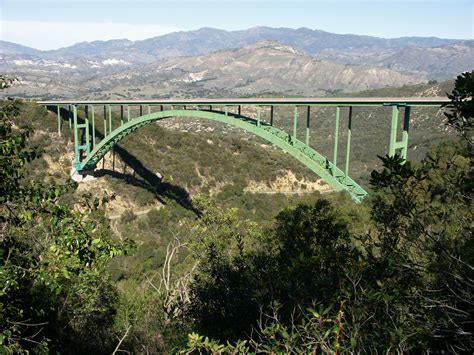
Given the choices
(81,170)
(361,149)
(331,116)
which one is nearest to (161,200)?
(81,170)

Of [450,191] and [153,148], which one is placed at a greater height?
[450,191]

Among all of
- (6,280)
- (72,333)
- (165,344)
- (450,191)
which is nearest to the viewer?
(6,280)

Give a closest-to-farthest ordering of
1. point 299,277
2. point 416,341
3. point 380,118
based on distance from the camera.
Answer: point 416,341, point 299,277, point 380,118

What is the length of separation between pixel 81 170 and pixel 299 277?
105 ft

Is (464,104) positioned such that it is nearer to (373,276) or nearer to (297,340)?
(373,276)

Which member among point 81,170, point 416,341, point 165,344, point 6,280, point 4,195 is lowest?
point 81,170

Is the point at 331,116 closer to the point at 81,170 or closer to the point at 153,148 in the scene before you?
the point at 153,148

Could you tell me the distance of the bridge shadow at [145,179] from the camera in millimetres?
38938

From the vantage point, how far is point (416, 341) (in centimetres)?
487

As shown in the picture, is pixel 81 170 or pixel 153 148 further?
pixel 153 148

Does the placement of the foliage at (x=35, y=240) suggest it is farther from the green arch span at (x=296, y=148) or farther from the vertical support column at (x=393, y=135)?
the green arch span at (x=296, y=148)

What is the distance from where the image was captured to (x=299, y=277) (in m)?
8.34

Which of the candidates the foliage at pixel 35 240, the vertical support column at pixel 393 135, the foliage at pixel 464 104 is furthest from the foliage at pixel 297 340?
the vertical support column at pixel 393 135

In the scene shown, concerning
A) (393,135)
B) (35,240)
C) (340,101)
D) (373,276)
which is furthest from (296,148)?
(35,240)
